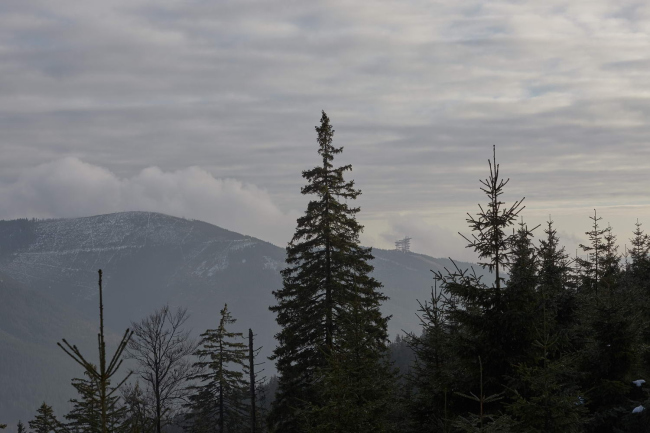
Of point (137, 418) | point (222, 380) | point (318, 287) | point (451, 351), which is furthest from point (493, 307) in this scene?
point (222, 380)

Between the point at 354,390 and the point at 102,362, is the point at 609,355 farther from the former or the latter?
the point at 102,362

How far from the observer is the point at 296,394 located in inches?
1116

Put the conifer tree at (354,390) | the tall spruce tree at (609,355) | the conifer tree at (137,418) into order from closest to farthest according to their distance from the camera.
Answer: the conifer tree at (137,418), the conifer tree at (354,390), the tall spruce tree at (609,355)

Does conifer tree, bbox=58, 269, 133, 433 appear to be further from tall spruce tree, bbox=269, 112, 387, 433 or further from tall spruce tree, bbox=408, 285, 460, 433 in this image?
tall spruce tree, bbox=269, 112, 387, 433

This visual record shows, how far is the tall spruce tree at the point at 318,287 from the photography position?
2820cm

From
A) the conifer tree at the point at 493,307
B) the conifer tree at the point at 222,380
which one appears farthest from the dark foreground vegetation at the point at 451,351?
the conifer tree at the point at 222,380

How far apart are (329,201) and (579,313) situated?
12236 millimetres

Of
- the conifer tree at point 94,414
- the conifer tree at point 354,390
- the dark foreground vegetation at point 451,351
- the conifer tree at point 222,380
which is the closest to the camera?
the conifer tree at point 94,414

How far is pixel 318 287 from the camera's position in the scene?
94.5 feet

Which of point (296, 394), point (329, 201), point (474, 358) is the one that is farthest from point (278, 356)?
point (474, 358)

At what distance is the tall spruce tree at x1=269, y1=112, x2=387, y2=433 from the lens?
28.2 m

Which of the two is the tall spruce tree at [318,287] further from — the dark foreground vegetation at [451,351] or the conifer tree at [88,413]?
the conifer tree at [88,413]

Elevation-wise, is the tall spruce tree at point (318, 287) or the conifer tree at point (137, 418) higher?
the tall spruce tree at point (318, 287)

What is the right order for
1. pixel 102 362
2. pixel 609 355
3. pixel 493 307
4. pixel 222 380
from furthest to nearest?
1. pixel 222 380
2. pixel 609 355
3. pixel 493 307
4. pixel 102 362
